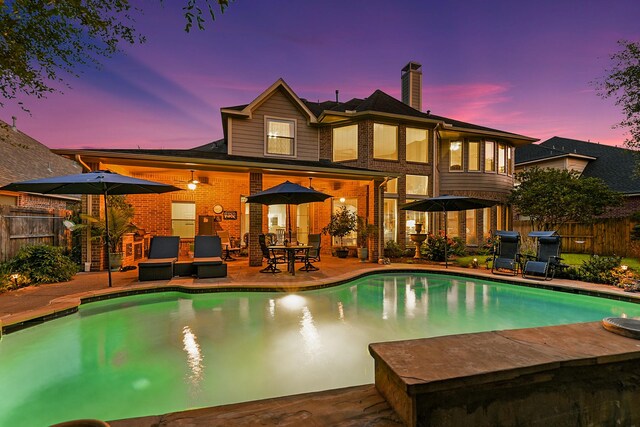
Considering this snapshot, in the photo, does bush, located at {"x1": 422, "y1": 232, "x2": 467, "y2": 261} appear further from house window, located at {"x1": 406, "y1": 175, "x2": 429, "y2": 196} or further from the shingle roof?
the shingle roof

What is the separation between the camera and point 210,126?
2025cm

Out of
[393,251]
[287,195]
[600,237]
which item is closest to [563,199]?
→ [600,237]

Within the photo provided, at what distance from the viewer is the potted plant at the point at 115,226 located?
8.37m

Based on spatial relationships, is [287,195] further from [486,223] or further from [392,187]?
[486,223]

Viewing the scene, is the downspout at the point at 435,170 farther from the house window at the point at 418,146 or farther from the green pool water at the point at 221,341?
the green pool water at the point at 221,341

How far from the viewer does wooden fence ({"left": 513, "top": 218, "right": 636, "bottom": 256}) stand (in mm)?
11352

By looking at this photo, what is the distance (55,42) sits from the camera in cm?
563

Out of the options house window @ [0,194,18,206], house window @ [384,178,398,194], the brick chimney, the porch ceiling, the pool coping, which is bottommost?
the pool coping

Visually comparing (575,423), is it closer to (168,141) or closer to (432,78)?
(432,78)

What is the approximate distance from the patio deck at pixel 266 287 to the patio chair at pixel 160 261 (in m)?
0.29

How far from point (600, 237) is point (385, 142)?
9.72 meters

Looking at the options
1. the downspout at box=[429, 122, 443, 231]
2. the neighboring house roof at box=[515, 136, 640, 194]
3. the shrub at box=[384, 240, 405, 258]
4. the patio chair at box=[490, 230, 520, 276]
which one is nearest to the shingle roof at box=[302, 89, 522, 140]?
the downspout at box=[429, 122, 443, 231]

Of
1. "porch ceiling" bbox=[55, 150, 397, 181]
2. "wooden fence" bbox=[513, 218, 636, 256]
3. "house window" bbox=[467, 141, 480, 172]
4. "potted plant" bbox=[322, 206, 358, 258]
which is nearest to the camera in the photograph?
"porch ceiling" bbox=[55, 150, 397, 181]

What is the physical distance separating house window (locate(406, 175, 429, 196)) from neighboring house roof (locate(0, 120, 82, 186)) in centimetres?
1502
